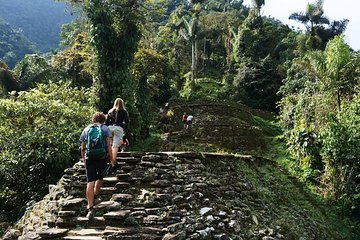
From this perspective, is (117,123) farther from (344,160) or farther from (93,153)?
(344,160)

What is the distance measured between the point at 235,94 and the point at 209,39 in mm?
12891

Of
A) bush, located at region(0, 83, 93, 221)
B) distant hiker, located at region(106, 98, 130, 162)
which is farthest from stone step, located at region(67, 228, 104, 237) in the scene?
bush, located at region(0, 83, 93, 221)

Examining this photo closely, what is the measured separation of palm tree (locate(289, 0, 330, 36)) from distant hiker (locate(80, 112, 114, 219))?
28.7 m

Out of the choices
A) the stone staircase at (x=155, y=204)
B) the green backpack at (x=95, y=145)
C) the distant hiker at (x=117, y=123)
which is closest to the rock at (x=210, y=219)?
the stone staircase at (x=155, y=204)

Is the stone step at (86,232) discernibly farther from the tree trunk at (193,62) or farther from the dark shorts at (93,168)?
the tree trunk at (193,62)

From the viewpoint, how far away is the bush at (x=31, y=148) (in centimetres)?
1021

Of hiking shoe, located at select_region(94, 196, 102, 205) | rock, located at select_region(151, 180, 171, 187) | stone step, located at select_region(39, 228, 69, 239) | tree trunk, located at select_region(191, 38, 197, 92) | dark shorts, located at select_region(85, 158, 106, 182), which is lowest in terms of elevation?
stone step, located at select_region(39, 228, 69, 239)

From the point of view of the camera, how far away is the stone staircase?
6094 mm

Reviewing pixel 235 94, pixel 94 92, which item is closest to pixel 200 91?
pixel 235 94

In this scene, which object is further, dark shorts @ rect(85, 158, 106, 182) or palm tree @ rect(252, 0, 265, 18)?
palm tree @ rect(252, 0, 265, 18)

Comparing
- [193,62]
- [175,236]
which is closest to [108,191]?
[175,236]

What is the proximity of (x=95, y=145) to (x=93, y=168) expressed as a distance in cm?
41

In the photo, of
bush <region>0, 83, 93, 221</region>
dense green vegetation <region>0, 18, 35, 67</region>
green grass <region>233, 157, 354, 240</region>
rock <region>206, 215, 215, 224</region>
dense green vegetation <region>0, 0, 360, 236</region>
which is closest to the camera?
rock <region>206, 215, 215, 224</region>

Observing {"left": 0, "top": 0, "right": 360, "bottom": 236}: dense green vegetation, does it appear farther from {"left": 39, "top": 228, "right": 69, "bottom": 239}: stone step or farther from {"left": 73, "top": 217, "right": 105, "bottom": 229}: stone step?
{"left": 39, "top": 228, "right": 69, "bottom": 239}: stone step
